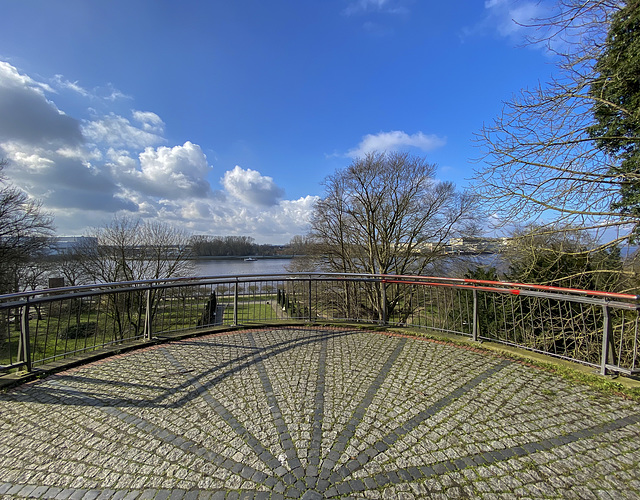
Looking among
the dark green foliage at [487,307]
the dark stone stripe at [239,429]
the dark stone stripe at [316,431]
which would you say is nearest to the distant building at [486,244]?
the dark green foliage at [487,307]

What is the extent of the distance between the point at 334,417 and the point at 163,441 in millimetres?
1544

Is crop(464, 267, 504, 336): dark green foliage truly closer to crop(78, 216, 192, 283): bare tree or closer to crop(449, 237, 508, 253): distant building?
crop(449, 237, 508, 253): distant building

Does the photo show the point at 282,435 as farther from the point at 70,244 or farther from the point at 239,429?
the point at 70,244

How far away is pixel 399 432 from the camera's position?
2.67 metres

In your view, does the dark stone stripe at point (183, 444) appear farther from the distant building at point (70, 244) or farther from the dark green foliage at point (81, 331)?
the distant building at point (70, 244)

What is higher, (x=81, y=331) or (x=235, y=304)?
(x=235, y=304)

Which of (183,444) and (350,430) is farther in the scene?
(350,430)

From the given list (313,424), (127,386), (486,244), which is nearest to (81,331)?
(127,386)

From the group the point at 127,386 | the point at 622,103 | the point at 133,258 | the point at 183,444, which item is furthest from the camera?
the point at 133,258

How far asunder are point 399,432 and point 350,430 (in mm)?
442

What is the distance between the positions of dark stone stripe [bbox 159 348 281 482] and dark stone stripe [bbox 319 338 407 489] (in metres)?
0.38

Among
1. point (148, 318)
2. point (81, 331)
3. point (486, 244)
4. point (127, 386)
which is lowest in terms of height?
point (81, 331)

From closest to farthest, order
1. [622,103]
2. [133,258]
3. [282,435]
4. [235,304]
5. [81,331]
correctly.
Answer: [282,435]
[622,103]
[235,304]
[81,331]
[133,258]

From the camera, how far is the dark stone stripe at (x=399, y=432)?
2.23 meters
